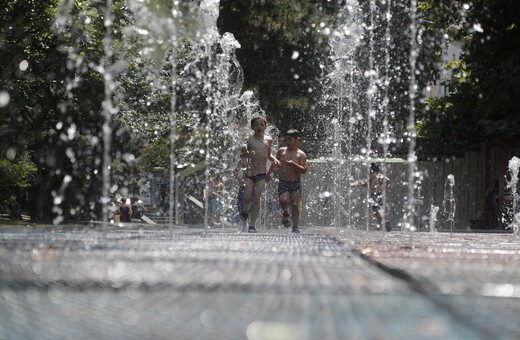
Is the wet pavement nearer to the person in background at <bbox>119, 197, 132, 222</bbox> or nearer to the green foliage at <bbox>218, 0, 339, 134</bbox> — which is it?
A: the person in background at <bbox>119, 197, 132, 222</bbox>

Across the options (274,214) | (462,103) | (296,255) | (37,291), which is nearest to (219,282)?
(37,291)

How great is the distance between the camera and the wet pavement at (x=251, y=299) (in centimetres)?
237

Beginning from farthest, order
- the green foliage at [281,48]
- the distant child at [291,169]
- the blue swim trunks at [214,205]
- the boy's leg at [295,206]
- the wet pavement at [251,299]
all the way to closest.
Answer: the green foliage at [281,48] → the blue swim trunks at [214,205] → the distant child at [291,169] → the boy's leg at [295,206] → the wet pavement at [251,299]

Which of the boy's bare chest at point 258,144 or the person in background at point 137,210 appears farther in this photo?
the person in background at point 137,210

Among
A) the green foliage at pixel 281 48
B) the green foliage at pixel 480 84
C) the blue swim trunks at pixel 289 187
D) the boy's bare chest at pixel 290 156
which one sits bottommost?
the blue swim trunks at pixel 289 187

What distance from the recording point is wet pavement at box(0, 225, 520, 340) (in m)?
2.37

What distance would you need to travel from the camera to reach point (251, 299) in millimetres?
3004

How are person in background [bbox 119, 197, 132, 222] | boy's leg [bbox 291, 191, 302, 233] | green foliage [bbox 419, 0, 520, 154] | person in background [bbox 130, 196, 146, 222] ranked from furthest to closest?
1. person in background [bbox 130, 196, 146, 222]
2. person in background [bbox 119, 197, 132, 222]
3. green foliage [bbox 419, 0, 520, 154]
4. boy's leg [bbox 291, 191, 302, 233]

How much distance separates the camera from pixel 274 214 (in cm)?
1895

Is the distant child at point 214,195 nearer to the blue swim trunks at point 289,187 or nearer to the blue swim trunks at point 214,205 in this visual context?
the blue swim trunks at point 214,205

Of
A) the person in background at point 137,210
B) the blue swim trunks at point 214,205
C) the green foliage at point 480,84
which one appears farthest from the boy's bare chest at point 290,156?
the person in background at point 137,210

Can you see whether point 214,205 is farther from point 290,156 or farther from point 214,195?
point 290,156

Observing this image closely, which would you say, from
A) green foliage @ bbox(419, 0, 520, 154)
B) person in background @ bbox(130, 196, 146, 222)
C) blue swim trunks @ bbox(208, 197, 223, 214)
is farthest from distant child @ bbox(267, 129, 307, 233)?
person in background @ bbox(130, 196, 146, 222)

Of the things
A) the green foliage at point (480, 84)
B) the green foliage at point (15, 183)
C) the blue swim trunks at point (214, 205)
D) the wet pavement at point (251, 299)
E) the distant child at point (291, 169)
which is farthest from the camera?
the green foliage at point (15, 183)
